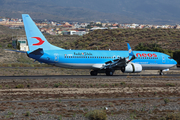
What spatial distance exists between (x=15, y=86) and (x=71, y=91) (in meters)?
5.15

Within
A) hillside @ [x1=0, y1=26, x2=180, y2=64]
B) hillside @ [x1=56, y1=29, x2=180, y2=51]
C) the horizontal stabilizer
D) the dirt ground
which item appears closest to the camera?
the dirt ground

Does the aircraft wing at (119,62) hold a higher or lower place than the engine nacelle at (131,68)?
higher

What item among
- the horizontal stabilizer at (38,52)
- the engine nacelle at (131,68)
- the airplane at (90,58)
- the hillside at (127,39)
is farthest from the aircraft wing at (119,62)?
the hillside at (127,39)

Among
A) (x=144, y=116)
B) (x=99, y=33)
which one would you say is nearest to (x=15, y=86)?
(x=144, y=116)

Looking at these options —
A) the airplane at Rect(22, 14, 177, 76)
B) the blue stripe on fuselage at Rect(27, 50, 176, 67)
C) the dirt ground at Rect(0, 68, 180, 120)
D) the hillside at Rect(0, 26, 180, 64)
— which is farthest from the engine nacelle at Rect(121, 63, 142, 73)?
the hillside at Rect(0, 26, 180, 64)

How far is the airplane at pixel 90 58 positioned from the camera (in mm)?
32781

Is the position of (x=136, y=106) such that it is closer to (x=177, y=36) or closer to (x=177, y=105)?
(x=177, y=105)

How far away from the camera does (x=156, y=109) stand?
687 inches

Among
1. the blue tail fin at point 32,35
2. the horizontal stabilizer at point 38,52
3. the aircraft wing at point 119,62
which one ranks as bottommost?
the aircraft wing at point 119,62

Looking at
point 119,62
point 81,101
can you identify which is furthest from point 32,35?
point 81,101

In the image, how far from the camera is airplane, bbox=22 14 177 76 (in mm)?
32781

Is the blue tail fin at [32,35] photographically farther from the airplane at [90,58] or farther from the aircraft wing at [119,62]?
the aircraft wing at [119,62]

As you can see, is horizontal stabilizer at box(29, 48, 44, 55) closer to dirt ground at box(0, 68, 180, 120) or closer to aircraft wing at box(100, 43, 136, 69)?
dirt ground at box(0, 68, 180, 120)

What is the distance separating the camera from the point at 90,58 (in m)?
35.8
